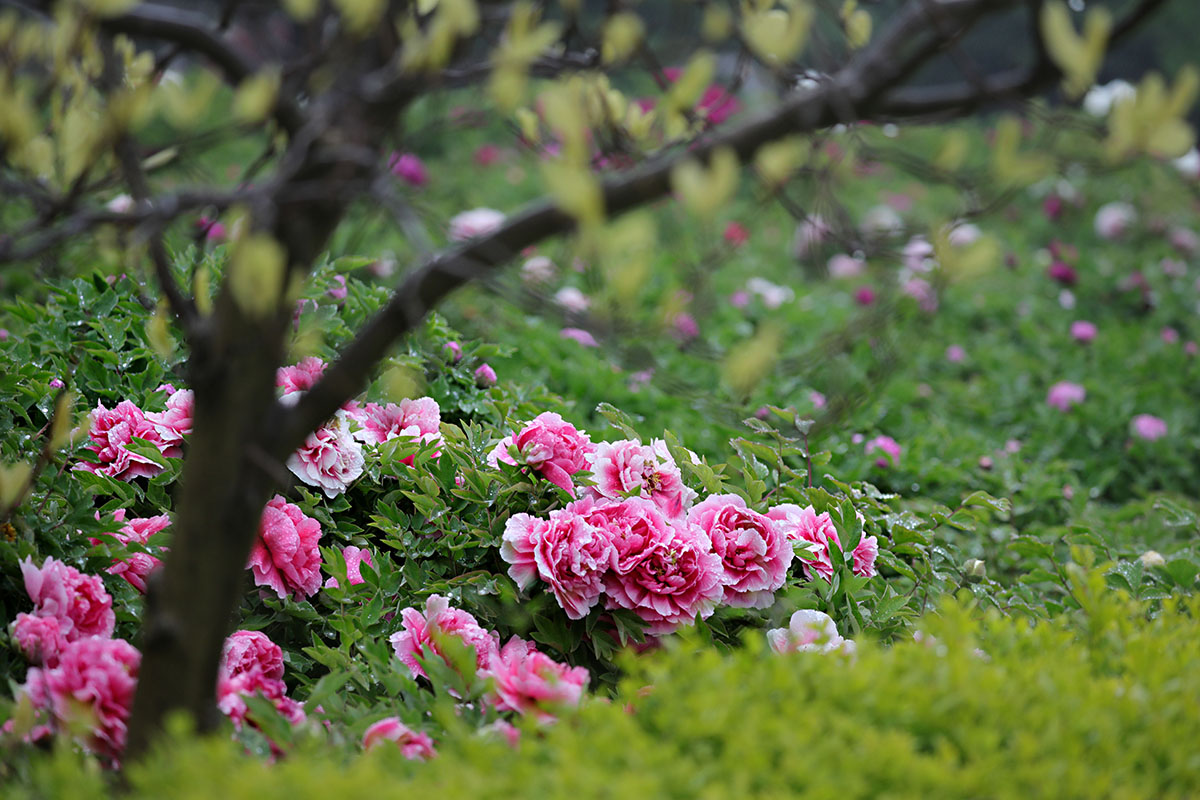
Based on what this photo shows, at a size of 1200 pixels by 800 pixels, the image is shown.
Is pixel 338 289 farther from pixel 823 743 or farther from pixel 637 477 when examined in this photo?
pixel 823 743

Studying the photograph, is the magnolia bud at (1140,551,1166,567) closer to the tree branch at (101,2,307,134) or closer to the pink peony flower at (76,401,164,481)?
the tree branch at (101,2,307,134)

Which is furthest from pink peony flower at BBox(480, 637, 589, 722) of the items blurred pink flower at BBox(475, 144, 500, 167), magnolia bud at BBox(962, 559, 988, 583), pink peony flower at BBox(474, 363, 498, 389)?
blurred pink flower at BBox(475, 144, 500, 167)

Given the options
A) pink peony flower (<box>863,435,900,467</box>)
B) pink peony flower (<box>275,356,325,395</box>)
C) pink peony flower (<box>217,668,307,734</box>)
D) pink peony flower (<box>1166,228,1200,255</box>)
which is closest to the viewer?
pink peony flower (<box>217,668,307,734</box>)

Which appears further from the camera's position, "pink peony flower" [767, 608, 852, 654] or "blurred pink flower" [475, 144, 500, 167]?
"blurred pink flower" [475, 144, 500, 167]

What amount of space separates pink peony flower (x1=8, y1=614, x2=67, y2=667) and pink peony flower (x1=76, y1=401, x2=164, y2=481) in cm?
43

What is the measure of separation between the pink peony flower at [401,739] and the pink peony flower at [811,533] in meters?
0.75

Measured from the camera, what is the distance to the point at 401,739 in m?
1.28

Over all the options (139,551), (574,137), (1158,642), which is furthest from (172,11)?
(1158,642)

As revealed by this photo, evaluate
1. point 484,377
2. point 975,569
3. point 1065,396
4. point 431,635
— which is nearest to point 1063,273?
point 1065,396

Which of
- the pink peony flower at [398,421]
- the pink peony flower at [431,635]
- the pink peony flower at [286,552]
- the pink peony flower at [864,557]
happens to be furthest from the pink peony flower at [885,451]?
the pink peony flower at [286,552]

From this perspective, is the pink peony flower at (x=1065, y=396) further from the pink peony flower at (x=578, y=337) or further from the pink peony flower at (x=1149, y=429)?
the pink peony flower at (x=578, y=337)

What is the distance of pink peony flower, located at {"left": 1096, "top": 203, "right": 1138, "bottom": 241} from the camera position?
6.24 meters

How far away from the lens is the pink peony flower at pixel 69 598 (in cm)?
137

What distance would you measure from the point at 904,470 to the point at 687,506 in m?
1.25
